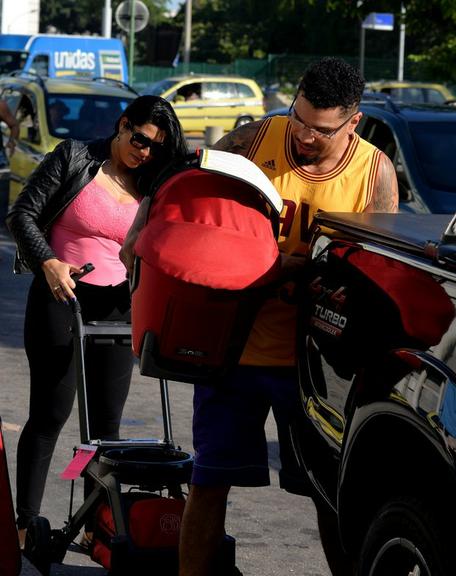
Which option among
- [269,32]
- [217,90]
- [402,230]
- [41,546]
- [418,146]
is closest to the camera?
[402,230]

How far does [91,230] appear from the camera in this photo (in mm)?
4879

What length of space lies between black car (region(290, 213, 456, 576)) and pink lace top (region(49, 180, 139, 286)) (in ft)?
4.64

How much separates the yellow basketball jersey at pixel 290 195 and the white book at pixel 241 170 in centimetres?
28

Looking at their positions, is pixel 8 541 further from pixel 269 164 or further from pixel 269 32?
pixel 269 32

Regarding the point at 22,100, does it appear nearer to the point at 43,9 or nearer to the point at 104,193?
the point at 104,193

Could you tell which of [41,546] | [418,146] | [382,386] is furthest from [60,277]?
[418,146]

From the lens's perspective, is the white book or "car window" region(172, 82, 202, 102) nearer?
the white book

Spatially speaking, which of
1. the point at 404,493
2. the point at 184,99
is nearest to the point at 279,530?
the point at 404,493

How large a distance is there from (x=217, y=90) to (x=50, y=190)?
1197 inches

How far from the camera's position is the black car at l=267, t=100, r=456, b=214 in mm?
10000

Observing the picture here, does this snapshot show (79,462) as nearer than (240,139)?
No

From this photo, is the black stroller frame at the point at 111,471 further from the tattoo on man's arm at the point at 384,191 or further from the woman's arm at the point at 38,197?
the tattoo on man's arm at the point at 384,191

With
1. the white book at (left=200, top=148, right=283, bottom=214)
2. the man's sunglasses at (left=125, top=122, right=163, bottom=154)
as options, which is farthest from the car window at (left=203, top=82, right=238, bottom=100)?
the white book at (left=200, top=148, right=283, bottom=214)

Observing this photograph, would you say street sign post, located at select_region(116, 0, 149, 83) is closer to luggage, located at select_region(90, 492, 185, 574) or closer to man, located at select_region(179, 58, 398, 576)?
luggage, located at select_region(90, 492, 185, 574)
